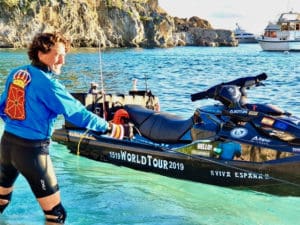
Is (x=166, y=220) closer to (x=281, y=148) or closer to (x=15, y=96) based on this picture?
(x=281, y=148)

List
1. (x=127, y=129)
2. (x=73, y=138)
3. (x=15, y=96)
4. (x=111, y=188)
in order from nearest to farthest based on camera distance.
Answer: (x=15, y=96) → (x=127, y=129) → (x=111, y=188) → (x=73, y=138)

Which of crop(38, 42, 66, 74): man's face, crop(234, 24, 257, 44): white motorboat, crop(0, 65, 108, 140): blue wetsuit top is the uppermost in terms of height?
crop(38, 42, 66, 74): man's face

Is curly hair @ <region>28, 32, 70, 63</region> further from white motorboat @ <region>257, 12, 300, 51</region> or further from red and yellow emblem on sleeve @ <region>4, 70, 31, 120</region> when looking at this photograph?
white motorboat @ <region>257, 12, 300, 51</region>

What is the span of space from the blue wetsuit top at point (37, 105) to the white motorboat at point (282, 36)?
213ft

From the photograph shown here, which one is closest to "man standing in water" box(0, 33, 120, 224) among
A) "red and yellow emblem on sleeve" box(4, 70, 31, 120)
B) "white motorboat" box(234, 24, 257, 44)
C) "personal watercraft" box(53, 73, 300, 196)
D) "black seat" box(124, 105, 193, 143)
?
"red and yellow emblem on sleeve" box(4, 70, 31, 120)

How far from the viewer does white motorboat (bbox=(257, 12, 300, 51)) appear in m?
66.2

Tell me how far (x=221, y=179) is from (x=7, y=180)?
289 centimetres

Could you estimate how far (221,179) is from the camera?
6.48 m

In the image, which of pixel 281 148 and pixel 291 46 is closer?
pixel 281 148

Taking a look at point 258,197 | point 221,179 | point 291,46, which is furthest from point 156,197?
point 291,46

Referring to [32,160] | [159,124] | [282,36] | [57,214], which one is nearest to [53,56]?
[32,160]

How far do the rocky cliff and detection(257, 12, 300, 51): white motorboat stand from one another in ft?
74.9

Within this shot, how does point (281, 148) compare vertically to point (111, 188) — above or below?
above

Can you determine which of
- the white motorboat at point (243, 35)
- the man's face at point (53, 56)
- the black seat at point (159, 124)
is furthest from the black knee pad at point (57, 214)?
the white motorboat at point (243, 35)
